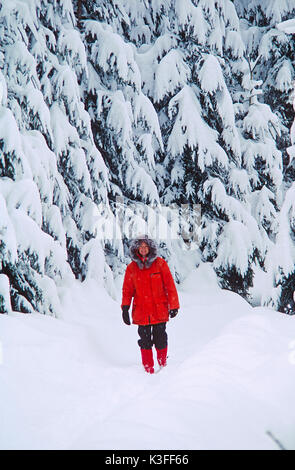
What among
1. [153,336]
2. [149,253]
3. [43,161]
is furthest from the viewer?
[43,161]

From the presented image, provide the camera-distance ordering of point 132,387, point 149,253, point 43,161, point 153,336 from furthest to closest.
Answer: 1. point 43,161
2. point 153,336
3. point 149,253
4. point 132,387

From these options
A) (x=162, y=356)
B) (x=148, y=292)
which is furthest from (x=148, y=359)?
(x=148, y=292)

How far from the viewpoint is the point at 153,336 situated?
15.8 ft

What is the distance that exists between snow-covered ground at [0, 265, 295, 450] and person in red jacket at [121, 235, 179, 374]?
1.77 ft

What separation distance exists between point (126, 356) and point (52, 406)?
261 centimetres

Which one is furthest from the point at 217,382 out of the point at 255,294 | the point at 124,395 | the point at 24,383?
the point at 255,294

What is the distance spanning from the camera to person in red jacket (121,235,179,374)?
4582mm

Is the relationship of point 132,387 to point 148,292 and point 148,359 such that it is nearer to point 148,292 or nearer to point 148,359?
point 148,359

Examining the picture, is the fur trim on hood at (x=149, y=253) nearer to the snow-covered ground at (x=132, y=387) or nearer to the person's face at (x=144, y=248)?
the person's face at (x=144, y=248)

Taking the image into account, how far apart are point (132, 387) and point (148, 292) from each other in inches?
45.5

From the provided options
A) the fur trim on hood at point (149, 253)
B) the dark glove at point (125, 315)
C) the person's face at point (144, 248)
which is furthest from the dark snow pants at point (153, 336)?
the person's face at point (144, 248)

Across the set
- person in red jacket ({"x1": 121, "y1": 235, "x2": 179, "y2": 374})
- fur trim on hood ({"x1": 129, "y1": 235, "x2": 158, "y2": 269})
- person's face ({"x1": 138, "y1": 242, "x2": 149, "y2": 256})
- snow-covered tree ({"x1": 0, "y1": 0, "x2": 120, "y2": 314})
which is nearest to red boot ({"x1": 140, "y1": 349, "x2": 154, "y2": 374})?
person in red jacket ({"x1": 121, "y1": 235, "x2": 179, "y2": 374})

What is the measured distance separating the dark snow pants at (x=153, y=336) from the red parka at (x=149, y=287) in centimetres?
12

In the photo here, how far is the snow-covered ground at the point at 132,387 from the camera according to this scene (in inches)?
77.2
